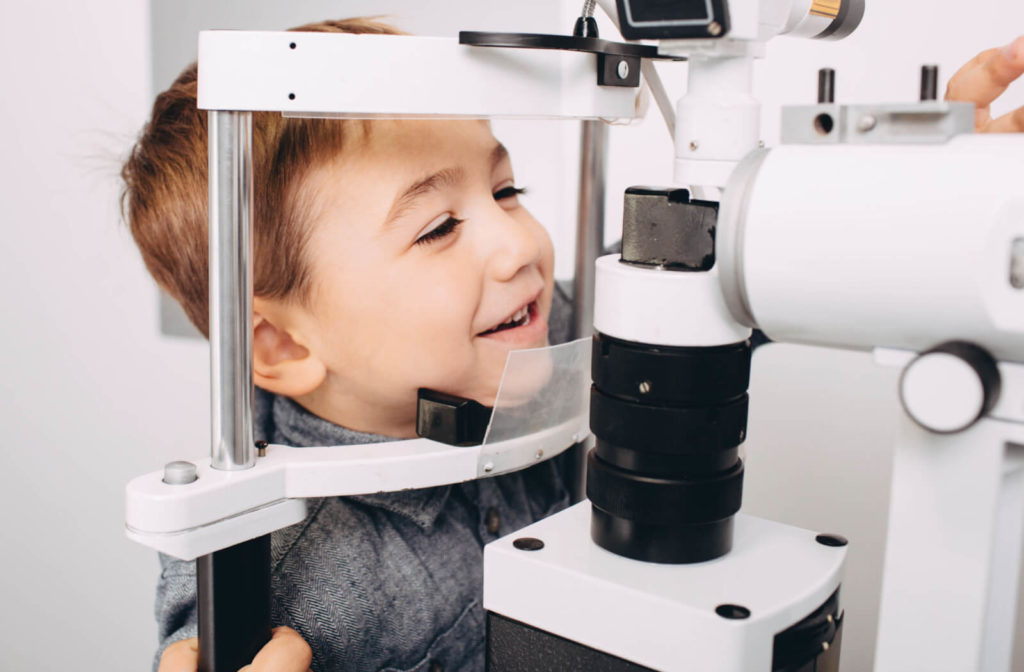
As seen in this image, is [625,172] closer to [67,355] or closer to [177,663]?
[177,663]

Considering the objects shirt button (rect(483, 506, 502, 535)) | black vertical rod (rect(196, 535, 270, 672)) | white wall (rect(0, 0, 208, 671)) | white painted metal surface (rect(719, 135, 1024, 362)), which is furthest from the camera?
white wall (rect(0, 0, 208, 671))

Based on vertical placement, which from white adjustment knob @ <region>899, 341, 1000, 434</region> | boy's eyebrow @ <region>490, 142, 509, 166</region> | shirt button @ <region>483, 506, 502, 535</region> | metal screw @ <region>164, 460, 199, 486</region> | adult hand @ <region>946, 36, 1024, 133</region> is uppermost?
adult hand @ <region>946, 36, 1024, 133</region>

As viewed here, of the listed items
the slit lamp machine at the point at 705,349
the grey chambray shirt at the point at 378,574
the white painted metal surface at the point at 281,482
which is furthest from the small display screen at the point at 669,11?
the grey chambray shirt at the point at 378,574

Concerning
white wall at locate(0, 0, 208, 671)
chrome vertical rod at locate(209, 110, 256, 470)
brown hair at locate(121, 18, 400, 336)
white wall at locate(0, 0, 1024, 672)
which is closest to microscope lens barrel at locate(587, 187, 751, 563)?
chrome vertical rod at locate(209, 110, 256, 470)

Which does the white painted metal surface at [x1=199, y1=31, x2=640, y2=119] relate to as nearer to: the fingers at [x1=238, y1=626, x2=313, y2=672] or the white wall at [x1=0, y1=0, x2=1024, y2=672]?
the fingers at [x1=238, y1=626, x2=313, y2=672]

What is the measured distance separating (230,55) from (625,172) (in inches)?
23.5

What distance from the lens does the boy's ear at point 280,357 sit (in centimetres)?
84

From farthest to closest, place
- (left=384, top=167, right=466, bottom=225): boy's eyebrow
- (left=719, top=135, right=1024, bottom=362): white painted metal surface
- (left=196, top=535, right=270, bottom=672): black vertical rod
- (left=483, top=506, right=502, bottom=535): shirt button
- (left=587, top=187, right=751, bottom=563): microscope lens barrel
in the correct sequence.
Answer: (left=483, top=506, right=502, bottom=535): shirt button < (left=384, top=167, right=466, bottom=225): boy's eyebrow < (left=196, top=535, right=270, bottom=672): black vertical rod < (left=587, top=187, right=751, bottom=563): microscope lens barrel < (left=719, top=135, right=1024, bottom=362): white painted metal surface

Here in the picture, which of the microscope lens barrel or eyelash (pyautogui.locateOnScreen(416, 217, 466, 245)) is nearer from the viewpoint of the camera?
the microscope lens barrel

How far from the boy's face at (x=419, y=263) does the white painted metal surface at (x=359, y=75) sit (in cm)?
19

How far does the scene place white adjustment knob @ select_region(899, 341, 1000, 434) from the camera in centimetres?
43

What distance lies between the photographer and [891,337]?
0.46m

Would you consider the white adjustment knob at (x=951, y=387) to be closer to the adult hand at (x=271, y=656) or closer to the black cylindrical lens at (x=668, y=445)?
the black cylindrical lens at (x=668, y=445)

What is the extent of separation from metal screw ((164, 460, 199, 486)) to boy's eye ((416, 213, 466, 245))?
25 centimetres
